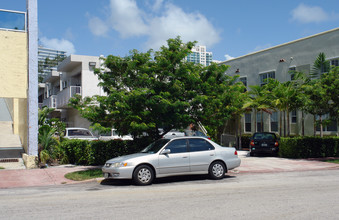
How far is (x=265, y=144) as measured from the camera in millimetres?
19750

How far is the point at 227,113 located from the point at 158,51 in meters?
3.70

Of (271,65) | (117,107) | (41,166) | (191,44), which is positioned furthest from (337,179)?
(271,65)

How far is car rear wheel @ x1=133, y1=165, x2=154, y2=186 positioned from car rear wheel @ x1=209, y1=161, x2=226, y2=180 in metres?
2.14

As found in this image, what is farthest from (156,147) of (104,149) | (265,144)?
(265,144)

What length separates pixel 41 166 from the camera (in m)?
15.5

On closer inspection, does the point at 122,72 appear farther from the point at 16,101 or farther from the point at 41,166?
the point at 16,101

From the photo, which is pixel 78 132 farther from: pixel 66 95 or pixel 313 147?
pixel 313 147

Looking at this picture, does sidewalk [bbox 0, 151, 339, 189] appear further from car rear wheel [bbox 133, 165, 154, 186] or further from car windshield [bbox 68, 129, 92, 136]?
car windshield [bbox 68, 129, 92, 136]

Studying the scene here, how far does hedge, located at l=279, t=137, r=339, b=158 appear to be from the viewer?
60.3 feet

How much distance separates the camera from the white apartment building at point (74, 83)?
27922mm

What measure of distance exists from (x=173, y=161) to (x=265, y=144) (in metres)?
10.2

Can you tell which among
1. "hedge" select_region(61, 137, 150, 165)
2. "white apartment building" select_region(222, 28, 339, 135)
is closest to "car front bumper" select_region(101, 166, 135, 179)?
"hedge" select_region(61, 137, 150, 165)

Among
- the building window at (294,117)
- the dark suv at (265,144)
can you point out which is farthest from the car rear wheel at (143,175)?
the building window at (294,117)

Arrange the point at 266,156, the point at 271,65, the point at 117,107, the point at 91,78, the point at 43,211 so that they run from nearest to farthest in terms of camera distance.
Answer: the point at 43,211, the point at 117,107, the point at 266,156, the point at 271,65, the point at 91,78
